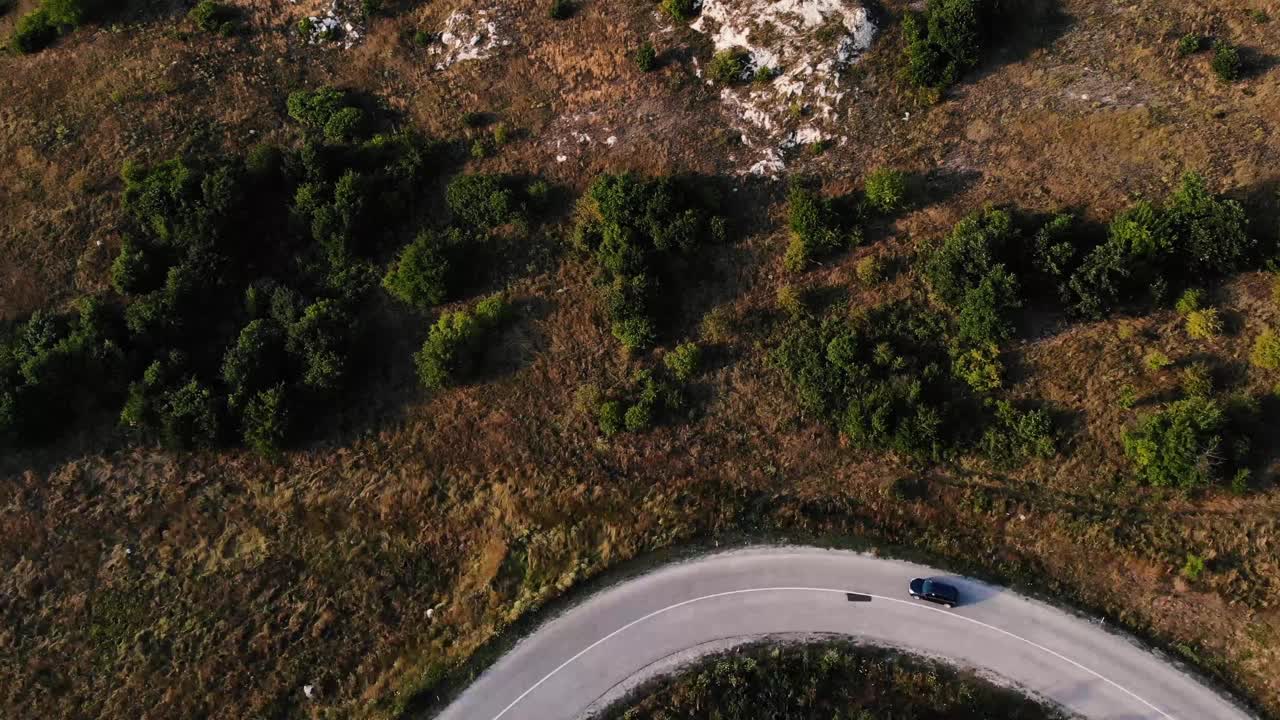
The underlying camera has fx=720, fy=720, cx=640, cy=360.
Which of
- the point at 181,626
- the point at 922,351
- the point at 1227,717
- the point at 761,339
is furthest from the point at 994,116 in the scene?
the point at 181,626

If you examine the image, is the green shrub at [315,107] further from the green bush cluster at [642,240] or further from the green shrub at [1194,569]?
the green shrub at [1194,569]

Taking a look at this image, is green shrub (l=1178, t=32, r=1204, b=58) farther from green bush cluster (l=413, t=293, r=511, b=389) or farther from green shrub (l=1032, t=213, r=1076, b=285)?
green bush cluster (l=413, t=293, r=511, b=389)

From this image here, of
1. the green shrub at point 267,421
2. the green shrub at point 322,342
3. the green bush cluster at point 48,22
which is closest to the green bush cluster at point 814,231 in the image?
the green shrub at point 322,342

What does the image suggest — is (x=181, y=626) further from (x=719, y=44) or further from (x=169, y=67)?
(x=719, y=44)

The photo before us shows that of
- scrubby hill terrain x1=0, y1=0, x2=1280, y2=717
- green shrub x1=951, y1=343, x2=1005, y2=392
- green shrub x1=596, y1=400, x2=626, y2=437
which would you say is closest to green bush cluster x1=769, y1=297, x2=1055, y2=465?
green shrub x1=951, y1=343, x2=1005, y2=392

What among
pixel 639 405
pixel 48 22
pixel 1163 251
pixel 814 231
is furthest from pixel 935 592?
pixel 48 22
